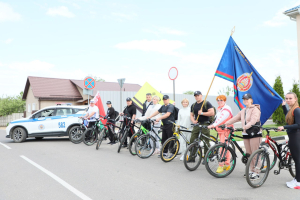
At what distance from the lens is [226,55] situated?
7465 mm

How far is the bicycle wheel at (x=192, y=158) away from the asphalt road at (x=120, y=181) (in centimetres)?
17

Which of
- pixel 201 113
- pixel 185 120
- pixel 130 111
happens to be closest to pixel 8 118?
pixel 130 111

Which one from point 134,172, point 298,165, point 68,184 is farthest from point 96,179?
point 298,165

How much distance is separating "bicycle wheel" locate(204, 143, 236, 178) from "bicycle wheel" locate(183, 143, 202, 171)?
0.69m

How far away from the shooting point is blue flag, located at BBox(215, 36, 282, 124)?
687 centimetres

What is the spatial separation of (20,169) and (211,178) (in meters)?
4.64

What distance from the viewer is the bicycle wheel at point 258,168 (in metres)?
5.15

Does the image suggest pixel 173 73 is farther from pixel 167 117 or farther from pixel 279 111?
pixel 279 111

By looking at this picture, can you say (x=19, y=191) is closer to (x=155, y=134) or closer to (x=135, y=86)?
(x=155, y=134)

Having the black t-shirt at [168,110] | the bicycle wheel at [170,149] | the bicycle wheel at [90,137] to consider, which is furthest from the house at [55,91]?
the bicycle wheel at [170,149]

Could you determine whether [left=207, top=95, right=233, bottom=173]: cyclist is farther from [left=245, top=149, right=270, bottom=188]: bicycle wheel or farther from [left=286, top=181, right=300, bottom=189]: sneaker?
[left=286, top=181, right=300, bottom=189]: sneaker

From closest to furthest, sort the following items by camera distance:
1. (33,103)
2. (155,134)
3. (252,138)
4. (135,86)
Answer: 1. (252,138)
2. (155,134)
3. (33,103)
4. (135,86)

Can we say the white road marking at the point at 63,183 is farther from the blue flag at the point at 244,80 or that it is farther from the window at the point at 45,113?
the window at the point at 45,113

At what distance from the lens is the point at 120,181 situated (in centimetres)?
565
